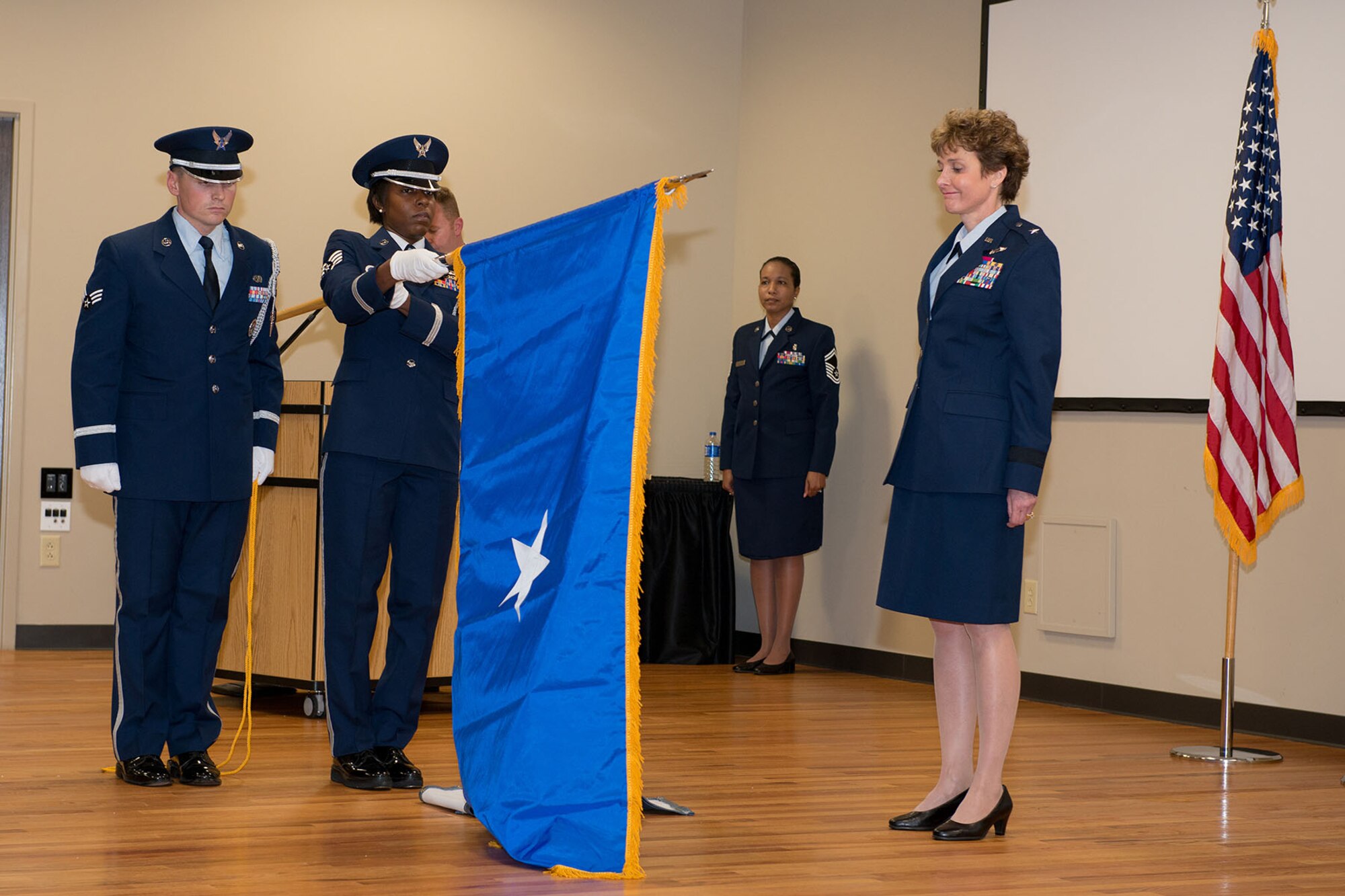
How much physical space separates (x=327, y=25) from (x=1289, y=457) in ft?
14.9

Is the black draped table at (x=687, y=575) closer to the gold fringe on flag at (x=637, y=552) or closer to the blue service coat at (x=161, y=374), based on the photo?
the blue service coat at (x=161, y=374)

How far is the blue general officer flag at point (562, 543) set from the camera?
2.67 meters

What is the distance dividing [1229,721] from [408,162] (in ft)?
9.95

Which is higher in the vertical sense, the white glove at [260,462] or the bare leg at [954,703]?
the white glove at [260,462]

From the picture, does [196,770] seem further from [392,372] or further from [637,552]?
[637,552]

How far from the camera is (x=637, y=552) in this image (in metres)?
2.69

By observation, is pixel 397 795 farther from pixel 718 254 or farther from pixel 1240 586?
pixel 718 254

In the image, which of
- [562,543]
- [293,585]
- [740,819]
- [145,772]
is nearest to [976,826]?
[740,819]

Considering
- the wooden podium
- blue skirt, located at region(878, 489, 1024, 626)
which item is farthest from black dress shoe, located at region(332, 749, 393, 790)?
blue skirt, located at region(878, 489, 1024, 626)

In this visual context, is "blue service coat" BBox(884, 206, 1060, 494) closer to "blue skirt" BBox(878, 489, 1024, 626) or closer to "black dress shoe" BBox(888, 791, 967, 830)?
"blue skirt" BBox(878, 489, 1024, 626)

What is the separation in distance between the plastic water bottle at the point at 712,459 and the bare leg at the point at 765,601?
729mm

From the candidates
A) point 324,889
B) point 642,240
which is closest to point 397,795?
point 324,889

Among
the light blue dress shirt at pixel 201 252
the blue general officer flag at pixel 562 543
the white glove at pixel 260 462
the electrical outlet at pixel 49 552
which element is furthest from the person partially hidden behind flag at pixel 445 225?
the electrical outlet at pixel 49 552

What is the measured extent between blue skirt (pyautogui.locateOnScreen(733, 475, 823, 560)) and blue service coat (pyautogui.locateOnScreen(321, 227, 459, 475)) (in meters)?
3.05
